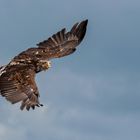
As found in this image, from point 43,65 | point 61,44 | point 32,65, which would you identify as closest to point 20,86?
point 32,65

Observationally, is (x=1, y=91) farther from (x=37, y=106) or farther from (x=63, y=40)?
(x=63, y=40)

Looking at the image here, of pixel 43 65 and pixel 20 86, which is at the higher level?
pixel 43 65

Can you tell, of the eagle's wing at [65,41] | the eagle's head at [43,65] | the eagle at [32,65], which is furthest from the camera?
the eagle's wing at [65,41]

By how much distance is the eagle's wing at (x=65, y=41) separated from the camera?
118 feet

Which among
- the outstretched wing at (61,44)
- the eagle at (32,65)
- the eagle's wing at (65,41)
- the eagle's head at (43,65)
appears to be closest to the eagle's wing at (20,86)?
the eagle at (32,65)

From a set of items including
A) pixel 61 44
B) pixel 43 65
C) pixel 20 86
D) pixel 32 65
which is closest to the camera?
pixel 20 86

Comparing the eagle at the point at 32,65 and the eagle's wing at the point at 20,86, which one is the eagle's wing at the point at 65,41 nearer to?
the eagle at the point at 32,65

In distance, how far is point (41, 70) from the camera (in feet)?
104

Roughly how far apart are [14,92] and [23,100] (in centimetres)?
60

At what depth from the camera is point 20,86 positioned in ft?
98.9

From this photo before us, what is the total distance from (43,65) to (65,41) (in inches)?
203

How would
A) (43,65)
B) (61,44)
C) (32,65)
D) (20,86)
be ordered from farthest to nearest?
1. (61,44)
2. (43,65)
3. (32,65)
4. (20,86)

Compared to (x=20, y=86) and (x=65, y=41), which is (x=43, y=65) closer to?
(x=20, y=86)

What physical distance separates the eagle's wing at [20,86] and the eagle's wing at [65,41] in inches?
198
